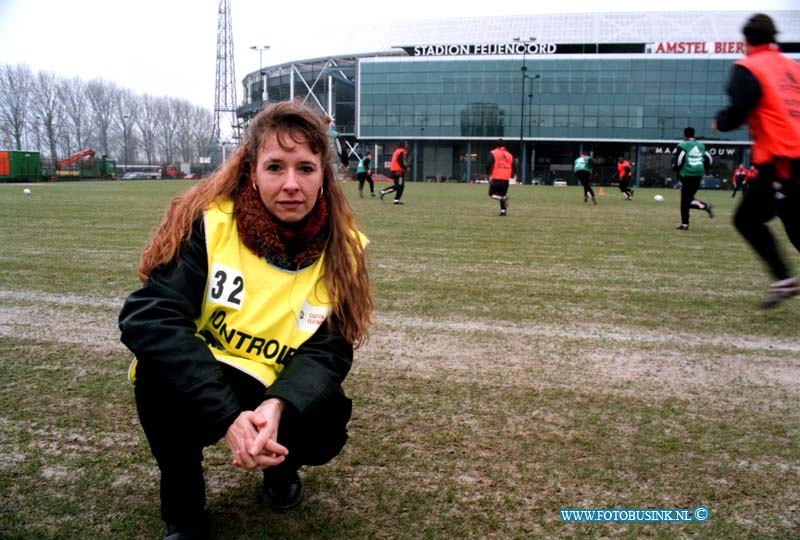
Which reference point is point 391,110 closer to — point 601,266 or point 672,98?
point 672,98

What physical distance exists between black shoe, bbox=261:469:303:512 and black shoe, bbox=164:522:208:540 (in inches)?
11.7

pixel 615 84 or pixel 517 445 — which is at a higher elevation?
pixel 615 84

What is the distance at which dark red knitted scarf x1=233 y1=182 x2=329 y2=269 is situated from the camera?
7.10ft

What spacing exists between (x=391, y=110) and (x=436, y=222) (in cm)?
6289

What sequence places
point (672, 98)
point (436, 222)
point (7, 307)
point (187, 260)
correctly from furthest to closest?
1. point (672, 98)
2. point (436, 222)
3. point (7, 307)
4. point (187, 260)

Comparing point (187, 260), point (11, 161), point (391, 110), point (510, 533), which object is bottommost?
point (510, 533)

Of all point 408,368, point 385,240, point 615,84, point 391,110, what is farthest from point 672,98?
point 408,368

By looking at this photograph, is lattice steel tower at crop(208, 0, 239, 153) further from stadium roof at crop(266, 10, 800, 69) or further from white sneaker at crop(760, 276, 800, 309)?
white sneaker at crop(760, 276, 800, 309)

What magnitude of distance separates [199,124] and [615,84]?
70.8 m

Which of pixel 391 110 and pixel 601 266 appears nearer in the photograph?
pixel 601 266

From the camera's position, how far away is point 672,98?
2608 inches

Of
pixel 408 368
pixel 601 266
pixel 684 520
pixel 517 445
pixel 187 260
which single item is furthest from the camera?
pixel 601 266

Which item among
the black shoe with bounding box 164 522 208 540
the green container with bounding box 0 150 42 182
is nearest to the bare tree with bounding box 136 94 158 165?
the green container with bounding box 0 150 42 182

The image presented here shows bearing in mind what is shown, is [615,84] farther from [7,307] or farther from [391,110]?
[7,307]
